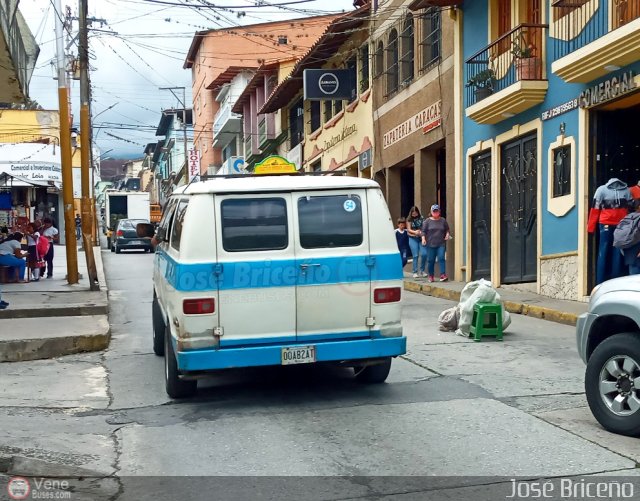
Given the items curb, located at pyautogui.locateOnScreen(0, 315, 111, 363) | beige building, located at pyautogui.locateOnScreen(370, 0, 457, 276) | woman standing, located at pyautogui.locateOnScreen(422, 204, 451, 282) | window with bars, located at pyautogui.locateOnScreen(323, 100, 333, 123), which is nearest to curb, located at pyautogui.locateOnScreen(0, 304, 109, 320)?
curb, located at pyautogui.locateOnScreen(0, 315, 111, 363)

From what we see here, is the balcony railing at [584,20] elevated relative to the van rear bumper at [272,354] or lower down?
elevated

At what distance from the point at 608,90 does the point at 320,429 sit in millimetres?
9243

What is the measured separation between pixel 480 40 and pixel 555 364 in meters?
11.3

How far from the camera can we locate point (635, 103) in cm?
1360

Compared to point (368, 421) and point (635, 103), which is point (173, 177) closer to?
point (635, 103)

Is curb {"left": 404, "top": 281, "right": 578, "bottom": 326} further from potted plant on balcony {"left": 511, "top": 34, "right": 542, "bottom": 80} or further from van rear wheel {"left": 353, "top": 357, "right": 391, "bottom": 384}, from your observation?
van rear wheel {"left": 353, "top": 357, "right": 391, "bottom": 384}

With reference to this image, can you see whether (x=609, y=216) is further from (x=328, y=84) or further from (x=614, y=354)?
(x=328, y=84)

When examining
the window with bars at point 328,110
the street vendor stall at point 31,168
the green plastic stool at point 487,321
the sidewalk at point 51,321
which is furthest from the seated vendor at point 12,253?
the street vendor stall at point 31,168

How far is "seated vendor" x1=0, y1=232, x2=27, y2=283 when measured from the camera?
17.9m

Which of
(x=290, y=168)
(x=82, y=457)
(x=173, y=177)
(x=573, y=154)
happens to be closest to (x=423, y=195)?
(x=290, y=168)

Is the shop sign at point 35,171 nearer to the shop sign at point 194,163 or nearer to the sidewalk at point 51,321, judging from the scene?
the shop sign at point 194,163

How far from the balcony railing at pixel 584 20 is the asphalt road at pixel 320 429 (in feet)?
19.3

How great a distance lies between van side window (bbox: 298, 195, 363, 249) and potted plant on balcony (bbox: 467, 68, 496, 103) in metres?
10.8

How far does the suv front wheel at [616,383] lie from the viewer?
18.7 feet
